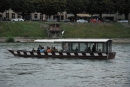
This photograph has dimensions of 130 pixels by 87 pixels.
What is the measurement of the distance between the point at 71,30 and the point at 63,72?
215ft

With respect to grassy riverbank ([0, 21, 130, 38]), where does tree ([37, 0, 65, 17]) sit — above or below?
above

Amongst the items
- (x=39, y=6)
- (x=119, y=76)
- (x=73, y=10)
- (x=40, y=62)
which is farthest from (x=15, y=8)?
(x=119, y=76)

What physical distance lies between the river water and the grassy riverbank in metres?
44.5

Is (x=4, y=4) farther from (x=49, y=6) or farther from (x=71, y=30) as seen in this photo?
(x=71, y=30)

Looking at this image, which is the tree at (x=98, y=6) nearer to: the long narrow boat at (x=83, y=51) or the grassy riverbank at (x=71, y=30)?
the grassy riverbank at (x=71, y=30)

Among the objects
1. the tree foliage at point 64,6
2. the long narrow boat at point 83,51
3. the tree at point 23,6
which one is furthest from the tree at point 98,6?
the long narrow boat at point 83,51

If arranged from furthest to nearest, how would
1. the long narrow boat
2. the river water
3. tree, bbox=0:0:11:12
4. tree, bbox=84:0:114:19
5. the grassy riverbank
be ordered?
1. tree, bbox=84:0:114:19
2. tree, bbox=0:0:11:12
3. the grassy riverbank
4. the long narrow boat
5. the river water

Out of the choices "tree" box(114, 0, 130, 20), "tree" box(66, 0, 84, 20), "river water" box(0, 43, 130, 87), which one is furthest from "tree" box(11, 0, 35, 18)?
"river water" box(0, 43, 130, 87)

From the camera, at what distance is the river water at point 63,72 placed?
51.1 meters

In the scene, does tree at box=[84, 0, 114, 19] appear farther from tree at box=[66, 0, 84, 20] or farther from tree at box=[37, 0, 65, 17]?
tree at box=[37, 0, 65, 17]

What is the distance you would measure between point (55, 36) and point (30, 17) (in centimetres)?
4096

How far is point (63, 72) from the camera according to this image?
5875cm

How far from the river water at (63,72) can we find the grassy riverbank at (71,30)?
146 feet

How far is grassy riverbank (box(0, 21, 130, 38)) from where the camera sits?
120500 millimetres
